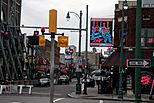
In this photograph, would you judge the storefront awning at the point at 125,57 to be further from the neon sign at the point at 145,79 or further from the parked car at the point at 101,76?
the parked car at the point at 101,76

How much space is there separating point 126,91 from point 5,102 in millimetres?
17869

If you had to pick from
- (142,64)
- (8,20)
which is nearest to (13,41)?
(8,20)

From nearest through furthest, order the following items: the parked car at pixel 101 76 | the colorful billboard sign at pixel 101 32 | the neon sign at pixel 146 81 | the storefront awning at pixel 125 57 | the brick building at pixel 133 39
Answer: the storefront awning at pixel 125 57, the colorful billboard sign at pixel 101 32, the neon sign at pixel 146 81, the brick building at pixel 133 39, the parked car at pixel 101 76

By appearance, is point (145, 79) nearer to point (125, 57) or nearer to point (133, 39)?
point (125, 57)

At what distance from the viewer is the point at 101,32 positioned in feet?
121

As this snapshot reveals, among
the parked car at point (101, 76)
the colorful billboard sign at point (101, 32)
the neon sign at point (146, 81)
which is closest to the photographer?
the colorful billboard sign at point (101, 32)

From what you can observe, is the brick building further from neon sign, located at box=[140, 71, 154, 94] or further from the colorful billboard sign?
the colorful billboard sign

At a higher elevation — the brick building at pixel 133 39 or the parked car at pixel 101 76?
the brick building at pixel 133 39

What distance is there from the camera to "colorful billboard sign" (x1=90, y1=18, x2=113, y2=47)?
36562mm

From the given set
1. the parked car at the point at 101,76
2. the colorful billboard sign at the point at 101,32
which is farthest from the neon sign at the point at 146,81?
the colorful billboard sign at the point at 101,32

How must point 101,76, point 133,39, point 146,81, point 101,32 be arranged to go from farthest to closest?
point 101,76 → point 133,39 → point 146,81 → point 101,32

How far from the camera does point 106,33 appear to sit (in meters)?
36.6

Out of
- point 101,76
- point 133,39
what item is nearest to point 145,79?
point 133,39

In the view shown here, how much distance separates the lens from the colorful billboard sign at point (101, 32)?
1439 inches
